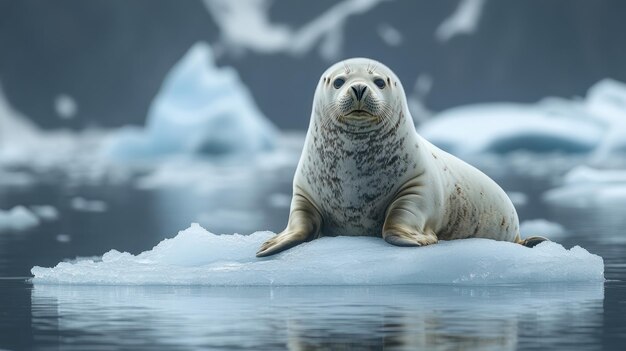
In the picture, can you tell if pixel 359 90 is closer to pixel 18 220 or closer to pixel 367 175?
pixel 367 175

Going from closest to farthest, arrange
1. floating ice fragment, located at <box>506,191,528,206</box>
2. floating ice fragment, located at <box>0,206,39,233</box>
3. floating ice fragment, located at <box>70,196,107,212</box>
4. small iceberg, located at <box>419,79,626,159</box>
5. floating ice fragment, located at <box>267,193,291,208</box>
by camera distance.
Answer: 1. floating ice fragment, located at <box>0,206,39,233</box>
2. floating ice fragment, located at <box>70,196,107,212</box>
3. floating ice fragment, located at <box>506,191,528,206</box>
4. floating ice fragment, located at <box>267,193,291,208</box>
5. small iceberg, located at <box>419,79,626,159</box>

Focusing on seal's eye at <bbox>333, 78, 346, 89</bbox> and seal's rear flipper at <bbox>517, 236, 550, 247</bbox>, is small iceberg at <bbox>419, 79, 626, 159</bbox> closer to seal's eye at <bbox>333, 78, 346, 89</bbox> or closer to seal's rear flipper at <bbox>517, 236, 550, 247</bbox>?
seal's rear flipper at <bbox>517, 236, 550, 247</bbox>

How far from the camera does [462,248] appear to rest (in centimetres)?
745

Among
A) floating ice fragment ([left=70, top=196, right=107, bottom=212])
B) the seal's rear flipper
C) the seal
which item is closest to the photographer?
the seal

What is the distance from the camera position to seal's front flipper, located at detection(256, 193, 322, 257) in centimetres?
766

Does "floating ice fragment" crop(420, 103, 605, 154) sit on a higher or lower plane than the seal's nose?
higher

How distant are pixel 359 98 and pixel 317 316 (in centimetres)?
179

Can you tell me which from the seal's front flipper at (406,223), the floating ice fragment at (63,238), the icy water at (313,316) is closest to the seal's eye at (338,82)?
the seal's front flipper at (406,223)

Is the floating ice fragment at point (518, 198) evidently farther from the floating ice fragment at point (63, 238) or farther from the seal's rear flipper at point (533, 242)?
the seal's rear flipper at point (533, 242)

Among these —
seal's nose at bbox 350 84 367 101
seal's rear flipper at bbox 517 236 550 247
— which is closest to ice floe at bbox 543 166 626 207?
seal's rear flipper at bbox 517 236 550 247

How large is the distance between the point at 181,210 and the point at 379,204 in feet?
31.7

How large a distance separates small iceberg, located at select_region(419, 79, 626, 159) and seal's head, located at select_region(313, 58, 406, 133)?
25061 mm

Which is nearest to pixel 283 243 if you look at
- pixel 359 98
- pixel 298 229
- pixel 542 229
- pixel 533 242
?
pixel 298 229

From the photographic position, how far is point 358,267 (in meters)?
7.29
